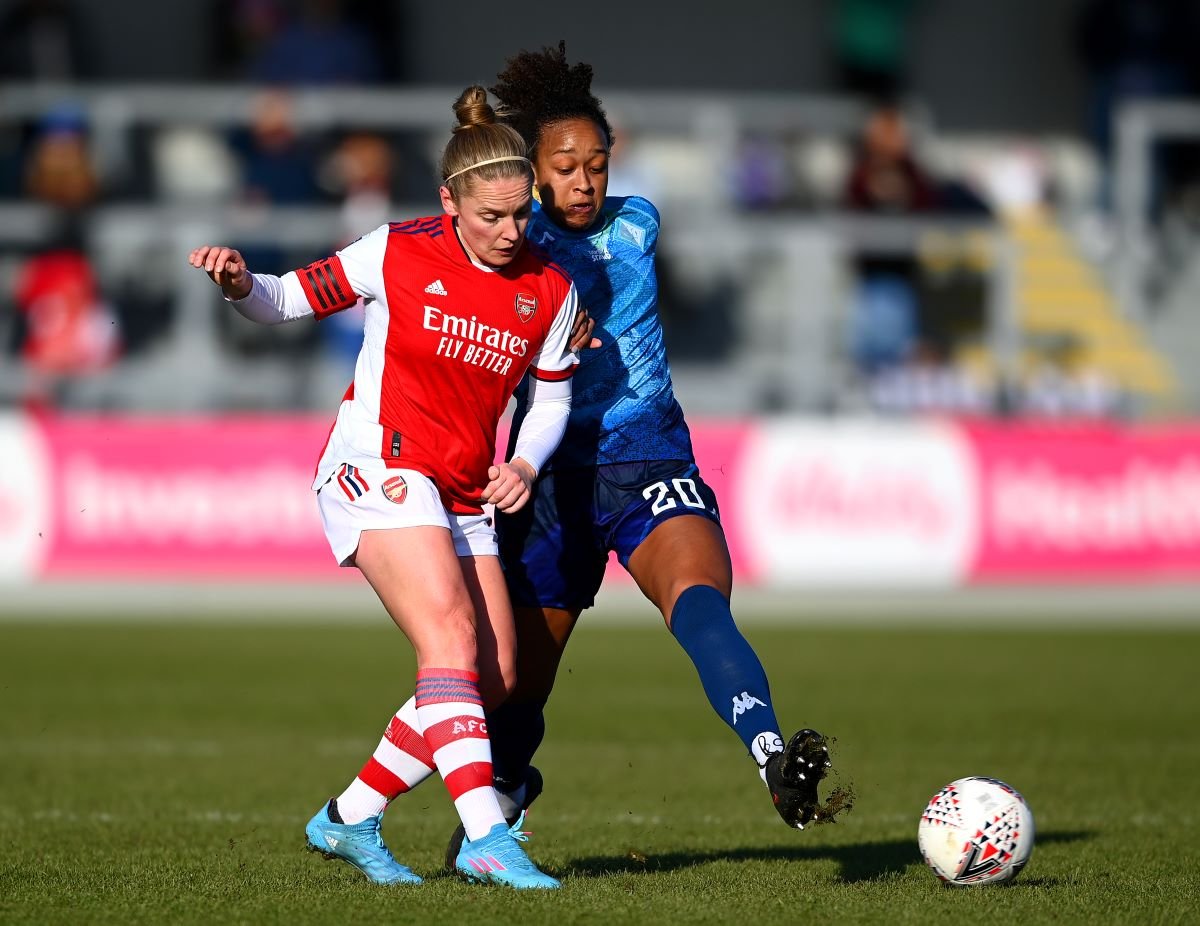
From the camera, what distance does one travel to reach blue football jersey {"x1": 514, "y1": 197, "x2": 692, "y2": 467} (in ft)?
20.0

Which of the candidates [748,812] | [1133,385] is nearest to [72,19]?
[1133,385]

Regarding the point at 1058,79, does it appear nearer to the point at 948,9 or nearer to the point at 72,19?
the point at 948,9

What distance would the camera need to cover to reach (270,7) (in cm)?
2131

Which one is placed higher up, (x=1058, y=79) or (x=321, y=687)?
(x=1058, y=79)

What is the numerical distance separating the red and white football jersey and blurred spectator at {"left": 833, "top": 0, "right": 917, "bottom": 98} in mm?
19330

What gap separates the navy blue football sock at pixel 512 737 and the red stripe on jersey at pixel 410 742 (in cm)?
46

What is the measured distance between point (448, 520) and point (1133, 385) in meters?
16.3

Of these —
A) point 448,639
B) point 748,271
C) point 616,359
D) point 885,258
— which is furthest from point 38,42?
point 448,639

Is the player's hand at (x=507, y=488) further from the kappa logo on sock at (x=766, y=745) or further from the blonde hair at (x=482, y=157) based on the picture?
the kappa logo on sock at (x=766, y=745)

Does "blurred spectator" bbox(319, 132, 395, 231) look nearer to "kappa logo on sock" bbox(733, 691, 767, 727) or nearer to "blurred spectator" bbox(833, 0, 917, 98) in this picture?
"blurred spectator" bbox(833, 0, 917, 98)

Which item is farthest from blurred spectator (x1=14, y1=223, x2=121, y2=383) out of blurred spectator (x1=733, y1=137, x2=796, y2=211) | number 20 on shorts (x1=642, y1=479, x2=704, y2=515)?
number 20 on shorts (x1=642, y1=479, x2=704, y2=515)

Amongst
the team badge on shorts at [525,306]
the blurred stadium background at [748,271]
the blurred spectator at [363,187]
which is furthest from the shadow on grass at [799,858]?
the blurred spectator at [363,187]

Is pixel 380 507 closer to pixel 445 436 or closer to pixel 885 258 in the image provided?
pixel 445 436

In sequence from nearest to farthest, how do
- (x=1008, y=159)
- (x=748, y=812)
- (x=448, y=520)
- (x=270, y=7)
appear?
(x=448, y=520)
(x=748, y=812)
(x=270, y=7)
(x=1008, y=159)
